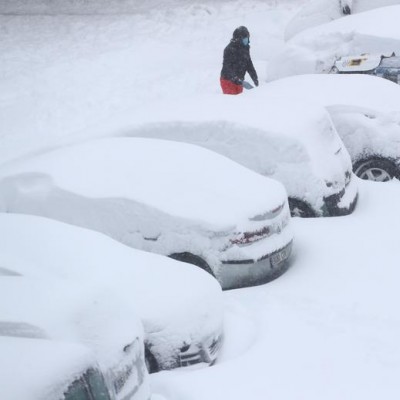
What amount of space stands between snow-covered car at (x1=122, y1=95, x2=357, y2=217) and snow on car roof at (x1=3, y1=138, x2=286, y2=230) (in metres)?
0.62

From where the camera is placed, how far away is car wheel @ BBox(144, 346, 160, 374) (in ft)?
12.9

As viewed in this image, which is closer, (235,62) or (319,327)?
(319,327)

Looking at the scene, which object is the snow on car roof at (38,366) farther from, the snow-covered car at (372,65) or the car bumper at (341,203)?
the snow-covered car at (372,65)

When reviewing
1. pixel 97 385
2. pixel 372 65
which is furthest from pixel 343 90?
pixel 97 385

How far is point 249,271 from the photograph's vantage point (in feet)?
16.8

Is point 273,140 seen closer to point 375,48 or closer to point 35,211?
point 35,211

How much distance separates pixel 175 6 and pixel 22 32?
5329 mm

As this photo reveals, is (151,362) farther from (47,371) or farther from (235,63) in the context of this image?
(235,63)

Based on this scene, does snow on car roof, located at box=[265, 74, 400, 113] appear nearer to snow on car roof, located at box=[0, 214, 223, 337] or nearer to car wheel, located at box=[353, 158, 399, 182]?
car wheel, located at box=[353, 158, 399, 182]

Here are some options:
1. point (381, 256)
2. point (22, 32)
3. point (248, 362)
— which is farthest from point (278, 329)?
point (22, 32)

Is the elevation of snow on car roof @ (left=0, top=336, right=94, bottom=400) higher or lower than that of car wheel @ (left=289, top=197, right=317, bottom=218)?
higher

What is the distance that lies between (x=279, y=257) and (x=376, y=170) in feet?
8.84

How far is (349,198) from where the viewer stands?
6539 mm

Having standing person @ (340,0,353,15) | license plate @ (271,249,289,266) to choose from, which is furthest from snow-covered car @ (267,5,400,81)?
license plate @ (271,249,289,266)
